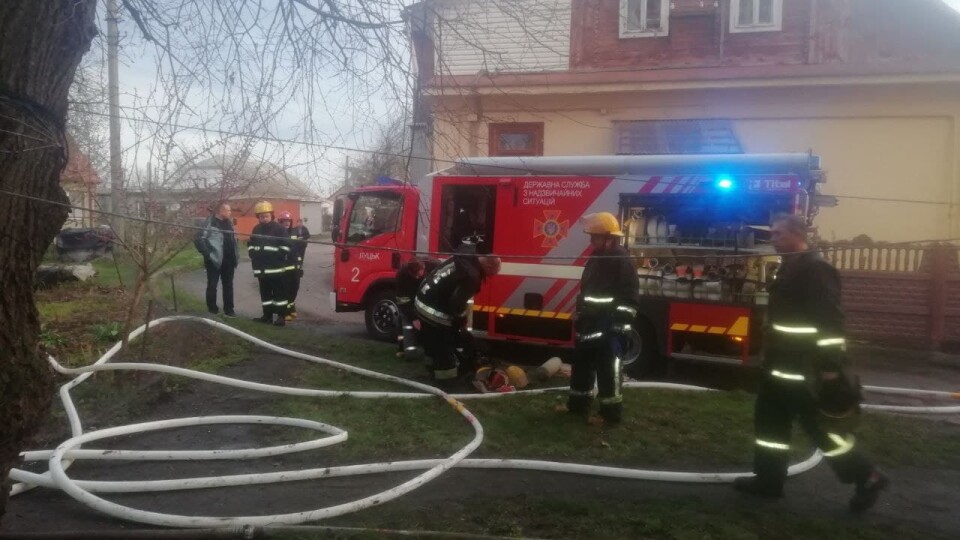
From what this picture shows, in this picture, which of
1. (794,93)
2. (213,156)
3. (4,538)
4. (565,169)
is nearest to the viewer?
(4,538)

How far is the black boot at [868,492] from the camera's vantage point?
420cm

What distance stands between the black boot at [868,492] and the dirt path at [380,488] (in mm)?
81

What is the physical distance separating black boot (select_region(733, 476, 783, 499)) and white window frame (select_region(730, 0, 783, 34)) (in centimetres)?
1117

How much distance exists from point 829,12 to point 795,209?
8.06 meters

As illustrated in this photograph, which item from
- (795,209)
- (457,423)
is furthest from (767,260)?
(457,423)

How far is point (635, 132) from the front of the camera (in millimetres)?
13359

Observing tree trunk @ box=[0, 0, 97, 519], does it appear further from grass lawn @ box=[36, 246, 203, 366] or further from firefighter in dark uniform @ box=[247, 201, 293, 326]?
firefighter in dark uniform @ box=[247, 201, 293, 326]

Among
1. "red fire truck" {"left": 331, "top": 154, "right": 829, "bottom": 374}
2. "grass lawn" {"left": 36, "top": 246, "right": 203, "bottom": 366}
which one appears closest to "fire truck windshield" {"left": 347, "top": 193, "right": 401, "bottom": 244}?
"red fire truck" {"left": 331, "top": 154, "right": 829, "bottom": 374}

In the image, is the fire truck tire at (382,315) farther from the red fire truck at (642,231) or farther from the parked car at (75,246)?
the parked car at (75,246)

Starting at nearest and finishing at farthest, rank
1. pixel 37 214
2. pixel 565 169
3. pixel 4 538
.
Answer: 1. pixel 37 214
2. pixel 4 538
3. pixel 565 169

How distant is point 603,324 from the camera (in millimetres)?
5832

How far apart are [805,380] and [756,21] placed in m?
11.0

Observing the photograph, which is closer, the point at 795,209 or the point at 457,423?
the point at 457,423

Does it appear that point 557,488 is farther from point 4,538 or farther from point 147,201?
point 147,201
